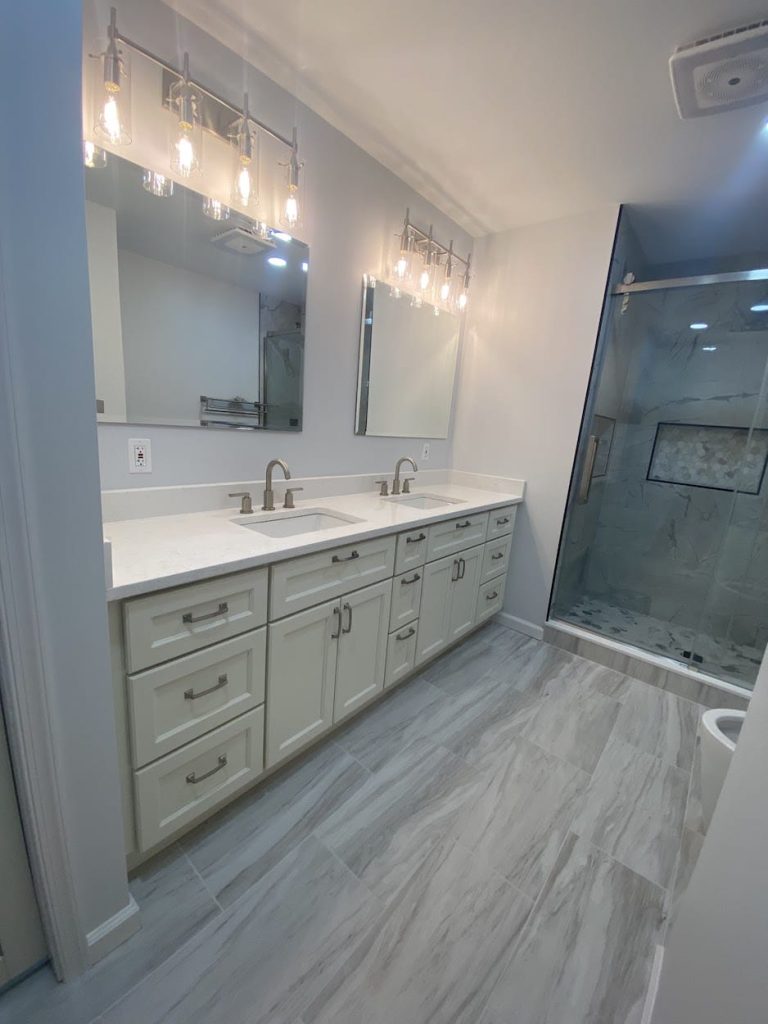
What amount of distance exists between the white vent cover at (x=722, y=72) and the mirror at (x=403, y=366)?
4.10ft

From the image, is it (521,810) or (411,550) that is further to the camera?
(411,550)

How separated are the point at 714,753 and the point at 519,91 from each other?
7.71ft

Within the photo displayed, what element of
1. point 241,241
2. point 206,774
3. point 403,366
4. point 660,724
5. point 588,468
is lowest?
point 660,724

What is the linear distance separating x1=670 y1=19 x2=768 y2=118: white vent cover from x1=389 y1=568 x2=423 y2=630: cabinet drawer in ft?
6.28

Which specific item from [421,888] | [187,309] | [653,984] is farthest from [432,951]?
[187,309]

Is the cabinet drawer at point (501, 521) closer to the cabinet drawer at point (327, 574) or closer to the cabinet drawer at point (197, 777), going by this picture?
the cabinet drawer at point (327, 574)

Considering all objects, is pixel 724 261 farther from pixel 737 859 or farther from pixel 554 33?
pixel 737 859

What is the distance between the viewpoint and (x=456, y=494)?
2.55 m

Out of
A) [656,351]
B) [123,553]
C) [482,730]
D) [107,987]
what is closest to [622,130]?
[656,351]

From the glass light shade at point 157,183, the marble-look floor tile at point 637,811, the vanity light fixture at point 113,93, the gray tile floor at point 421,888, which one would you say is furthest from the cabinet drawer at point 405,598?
the vanity light fixture at point 113,93

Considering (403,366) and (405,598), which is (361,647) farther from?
(403,366)

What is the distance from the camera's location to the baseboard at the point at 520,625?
2.63 metres

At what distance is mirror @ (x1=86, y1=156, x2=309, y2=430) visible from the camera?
1.23 meters

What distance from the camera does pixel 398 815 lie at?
1380mm
